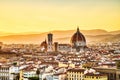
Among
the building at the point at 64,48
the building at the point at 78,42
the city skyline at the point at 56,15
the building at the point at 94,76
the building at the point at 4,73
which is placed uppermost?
the city skyline at the point at 56,15

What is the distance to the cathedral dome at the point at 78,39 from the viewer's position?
11.2 metres

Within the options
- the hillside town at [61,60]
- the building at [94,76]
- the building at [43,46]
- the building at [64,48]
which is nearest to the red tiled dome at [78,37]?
the hillside town at [61,60]

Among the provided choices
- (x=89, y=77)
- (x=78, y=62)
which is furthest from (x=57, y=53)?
(x=89, y=77)

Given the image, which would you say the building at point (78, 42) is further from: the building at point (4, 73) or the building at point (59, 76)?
the building at point (4, 73)

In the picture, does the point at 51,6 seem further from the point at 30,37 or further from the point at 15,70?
the point at 15,70

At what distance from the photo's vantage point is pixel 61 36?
1101 cm

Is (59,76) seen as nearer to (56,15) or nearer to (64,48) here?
(64,48)

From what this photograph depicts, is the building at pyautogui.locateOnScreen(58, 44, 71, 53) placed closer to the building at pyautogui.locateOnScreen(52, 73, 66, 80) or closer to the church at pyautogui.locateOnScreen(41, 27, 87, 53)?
the church at pyautogui.locateOnScreen(41, 27, 87, 53)

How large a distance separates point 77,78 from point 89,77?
0.27m

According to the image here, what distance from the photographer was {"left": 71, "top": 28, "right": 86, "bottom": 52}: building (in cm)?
1135

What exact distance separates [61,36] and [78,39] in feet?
1.76

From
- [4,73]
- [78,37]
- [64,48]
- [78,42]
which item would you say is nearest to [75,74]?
[78,37]

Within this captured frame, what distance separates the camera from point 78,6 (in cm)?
1077

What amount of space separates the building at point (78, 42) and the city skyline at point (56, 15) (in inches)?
14.8
